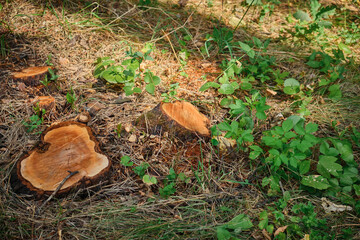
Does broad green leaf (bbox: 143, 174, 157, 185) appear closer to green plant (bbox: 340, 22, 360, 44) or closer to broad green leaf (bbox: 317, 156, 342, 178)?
broad green leaf (bbox: 317, 156, 342, 178)

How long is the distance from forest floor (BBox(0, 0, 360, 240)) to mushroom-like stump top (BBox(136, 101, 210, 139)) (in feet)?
0.26

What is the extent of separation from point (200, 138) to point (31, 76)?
59.9 inches

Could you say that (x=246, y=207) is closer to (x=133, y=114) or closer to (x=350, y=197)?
(x=350, y=197)

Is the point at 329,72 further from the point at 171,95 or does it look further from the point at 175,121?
the point at 175,121

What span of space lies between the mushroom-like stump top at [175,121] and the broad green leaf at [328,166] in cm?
78

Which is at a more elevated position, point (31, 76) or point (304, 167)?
point (304, 167)

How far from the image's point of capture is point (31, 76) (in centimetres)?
207

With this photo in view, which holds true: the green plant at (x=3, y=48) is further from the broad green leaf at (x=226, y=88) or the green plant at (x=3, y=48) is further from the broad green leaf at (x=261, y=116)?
the broad green leaf at (x=261, y=116)

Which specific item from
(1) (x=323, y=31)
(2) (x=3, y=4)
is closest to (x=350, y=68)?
(1) (x=323, y=31)

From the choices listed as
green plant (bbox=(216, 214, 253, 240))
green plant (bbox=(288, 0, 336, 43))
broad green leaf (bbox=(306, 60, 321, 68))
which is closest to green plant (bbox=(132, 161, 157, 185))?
green plant (bbox=(216, 214, 253, 240))

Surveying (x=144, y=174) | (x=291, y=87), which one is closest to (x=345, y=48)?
(x=291, y=87)

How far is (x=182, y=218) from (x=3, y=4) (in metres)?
3.16

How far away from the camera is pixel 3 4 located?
2.85m

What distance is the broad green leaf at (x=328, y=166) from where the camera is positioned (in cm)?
159
